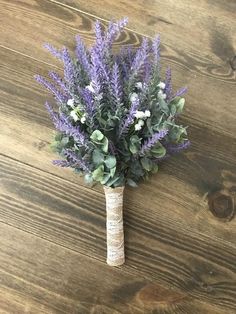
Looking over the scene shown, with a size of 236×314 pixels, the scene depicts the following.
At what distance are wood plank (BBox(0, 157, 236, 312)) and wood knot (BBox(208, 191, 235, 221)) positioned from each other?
1.8 inches

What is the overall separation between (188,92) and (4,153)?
1.19 ft

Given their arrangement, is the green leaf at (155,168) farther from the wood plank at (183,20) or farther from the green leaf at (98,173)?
the wood plank at (183,20)

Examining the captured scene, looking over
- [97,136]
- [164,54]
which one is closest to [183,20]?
[164,54]

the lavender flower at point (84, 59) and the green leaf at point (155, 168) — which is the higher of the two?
the lavender flower at point (84, 59)

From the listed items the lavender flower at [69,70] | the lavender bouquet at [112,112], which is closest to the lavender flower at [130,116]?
the lavender bouquet at [112,112]

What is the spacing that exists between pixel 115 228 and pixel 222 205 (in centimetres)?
20

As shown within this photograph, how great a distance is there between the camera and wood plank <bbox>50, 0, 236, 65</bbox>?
960 mm

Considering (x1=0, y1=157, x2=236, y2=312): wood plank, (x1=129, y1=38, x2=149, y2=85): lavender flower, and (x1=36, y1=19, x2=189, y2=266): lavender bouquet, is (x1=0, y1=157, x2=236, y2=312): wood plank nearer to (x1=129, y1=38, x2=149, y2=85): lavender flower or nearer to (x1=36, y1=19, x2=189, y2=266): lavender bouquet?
(x1=36, y1=19, x2=189, y2=266): lavender bouquet

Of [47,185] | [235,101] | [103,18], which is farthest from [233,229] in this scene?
[103,18]

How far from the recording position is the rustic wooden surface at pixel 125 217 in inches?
35.2

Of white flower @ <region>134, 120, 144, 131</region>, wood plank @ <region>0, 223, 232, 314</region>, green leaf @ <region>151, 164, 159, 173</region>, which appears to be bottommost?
wood plank @ <region>0, 223, 232, 314</region>

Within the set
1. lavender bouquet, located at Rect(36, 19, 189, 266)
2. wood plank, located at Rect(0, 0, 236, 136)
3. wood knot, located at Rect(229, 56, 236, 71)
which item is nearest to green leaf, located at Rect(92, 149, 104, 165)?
lavender bouquet, located at Rect(36, 19, 189, 266)

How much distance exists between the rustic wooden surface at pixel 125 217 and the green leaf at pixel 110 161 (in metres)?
0.13

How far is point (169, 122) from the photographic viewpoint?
0.78 meters
